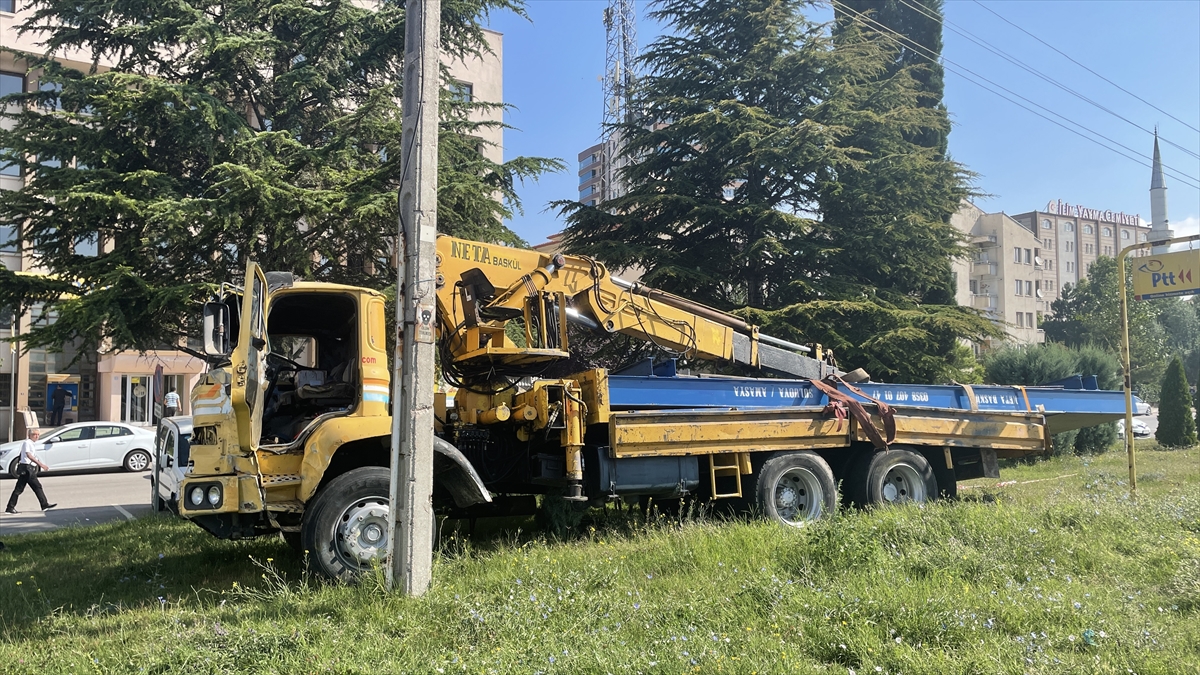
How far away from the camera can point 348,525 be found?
6.96 meters

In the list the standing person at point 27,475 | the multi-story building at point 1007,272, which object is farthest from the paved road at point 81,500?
the multi-story building at point 1007,272

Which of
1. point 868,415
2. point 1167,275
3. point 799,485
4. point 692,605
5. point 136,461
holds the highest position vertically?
point 1167,275

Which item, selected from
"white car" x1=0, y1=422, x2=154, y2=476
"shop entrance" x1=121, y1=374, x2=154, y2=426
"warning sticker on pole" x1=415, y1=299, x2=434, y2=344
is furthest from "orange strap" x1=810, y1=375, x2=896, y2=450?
"shop entrance" x1=121, y1=374, x2=154, y2=426

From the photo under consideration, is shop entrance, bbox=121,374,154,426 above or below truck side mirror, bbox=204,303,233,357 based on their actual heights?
below

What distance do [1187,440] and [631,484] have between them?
22266 millimetres

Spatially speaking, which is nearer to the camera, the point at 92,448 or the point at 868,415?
the point at 868,415

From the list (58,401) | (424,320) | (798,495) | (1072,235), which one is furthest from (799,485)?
(1072,235)

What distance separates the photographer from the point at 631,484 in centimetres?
877

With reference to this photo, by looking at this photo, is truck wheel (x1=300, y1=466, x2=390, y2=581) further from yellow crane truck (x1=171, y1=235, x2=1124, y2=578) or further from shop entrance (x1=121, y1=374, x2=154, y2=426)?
shop entrance (x1=121, y1=374, x2=154, y2=426)

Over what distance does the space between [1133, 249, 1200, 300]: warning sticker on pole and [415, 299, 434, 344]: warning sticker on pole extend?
12471 mm

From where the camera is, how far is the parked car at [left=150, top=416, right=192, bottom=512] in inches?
440

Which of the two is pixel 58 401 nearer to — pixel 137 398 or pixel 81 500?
pixel 137 398

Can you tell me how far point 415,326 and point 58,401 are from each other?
34533 millimetres

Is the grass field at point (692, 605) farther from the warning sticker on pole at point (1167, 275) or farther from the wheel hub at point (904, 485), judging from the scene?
the warning sticker on pole at point (1167, 275)
